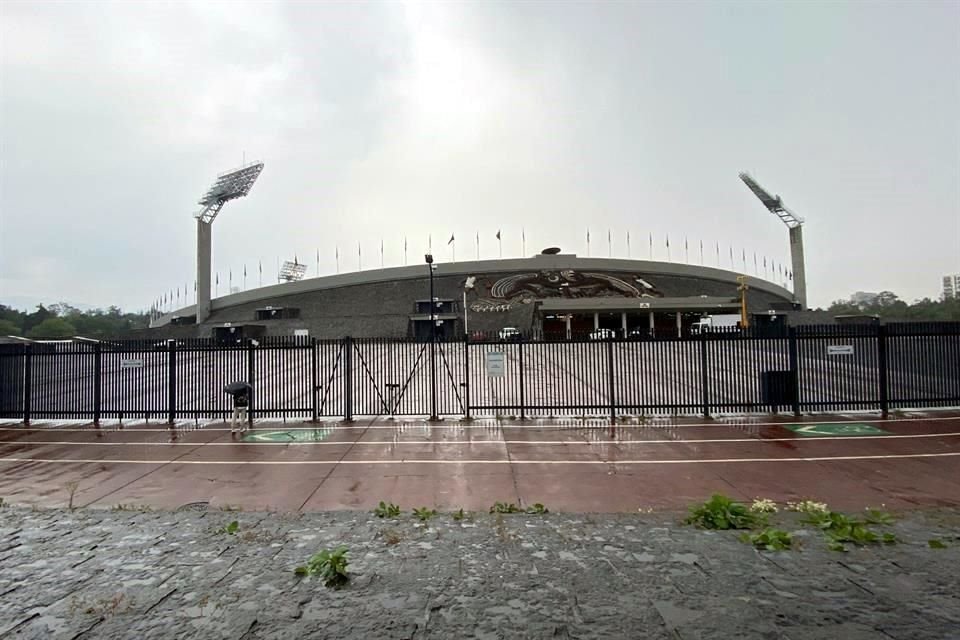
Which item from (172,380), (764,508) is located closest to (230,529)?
(764,508)

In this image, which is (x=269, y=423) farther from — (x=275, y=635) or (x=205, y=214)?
(x=205, y=214)

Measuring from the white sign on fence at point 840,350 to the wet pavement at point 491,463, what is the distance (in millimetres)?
1485

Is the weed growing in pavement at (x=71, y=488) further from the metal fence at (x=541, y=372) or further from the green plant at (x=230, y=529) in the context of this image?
the metal fence at (x=541, y=372)

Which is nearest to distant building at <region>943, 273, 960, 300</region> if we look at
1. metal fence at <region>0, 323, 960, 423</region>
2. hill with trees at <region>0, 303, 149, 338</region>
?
metal fence at <region>0, 323, 960, 423</region>

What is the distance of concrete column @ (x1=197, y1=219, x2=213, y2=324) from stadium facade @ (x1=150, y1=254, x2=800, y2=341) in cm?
185

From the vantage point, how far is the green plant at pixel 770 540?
4062mm

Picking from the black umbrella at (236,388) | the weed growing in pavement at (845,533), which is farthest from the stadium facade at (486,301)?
the weed growing in pavement at (845,533)

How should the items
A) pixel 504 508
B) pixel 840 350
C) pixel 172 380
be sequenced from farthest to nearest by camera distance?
pixel 172 380, pixel 840 350, pixel 504 508

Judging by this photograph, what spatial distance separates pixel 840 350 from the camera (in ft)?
37.2

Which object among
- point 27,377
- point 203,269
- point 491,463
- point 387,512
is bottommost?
point 491,463

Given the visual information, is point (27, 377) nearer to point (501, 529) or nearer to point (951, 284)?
point (501, 529)

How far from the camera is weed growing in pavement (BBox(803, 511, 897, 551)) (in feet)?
13.5

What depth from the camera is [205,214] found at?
71500 mm

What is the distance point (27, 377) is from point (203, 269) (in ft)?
216
